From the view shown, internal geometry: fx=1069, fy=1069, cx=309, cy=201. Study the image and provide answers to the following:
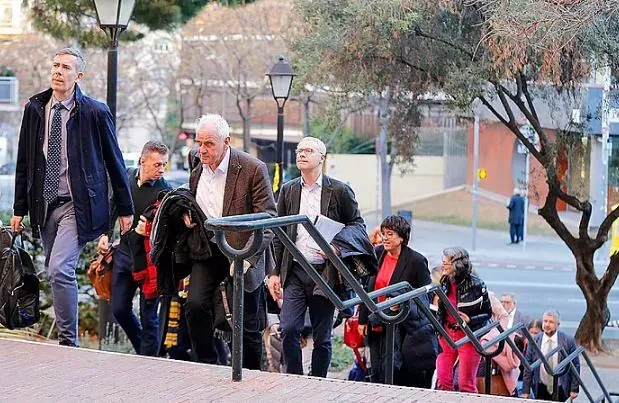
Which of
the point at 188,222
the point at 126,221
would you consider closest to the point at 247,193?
the point at 188,222

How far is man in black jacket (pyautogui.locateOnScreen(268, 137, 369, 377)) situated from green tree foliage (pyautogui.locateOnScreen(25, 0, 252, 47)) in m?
7.57

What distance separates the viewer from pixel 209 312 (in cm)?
662

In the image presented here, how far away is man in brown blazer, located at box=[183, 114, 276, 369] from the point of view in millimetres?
6523

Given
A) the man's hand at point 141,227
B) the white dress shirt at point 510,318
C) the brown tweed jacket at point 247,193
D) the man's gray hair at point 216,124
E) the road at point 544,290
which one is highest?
the man's gray hair at point 216,124

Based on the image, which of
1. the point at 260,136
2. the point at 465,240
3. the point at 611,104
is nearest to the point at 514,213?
the point at 465,240

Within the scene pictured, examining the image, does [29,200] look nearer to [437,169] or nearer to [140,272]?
[140,272]

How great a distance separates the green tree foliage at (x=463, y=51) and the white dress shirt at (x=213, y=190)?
227 inches

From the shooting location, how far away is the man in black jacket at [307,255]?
24.3 ft

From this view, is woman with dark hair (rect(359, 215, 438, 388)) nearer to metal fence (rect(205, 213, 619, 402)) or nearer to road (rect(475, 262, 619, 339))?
metal fence (rect(205, 213, 619, 402))

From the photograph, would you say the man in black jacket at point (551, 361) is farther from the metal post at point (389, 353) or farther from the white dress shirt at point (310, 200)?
the white dress shirt at point (310, 200)

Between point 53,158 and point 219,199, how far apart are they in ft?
3.64

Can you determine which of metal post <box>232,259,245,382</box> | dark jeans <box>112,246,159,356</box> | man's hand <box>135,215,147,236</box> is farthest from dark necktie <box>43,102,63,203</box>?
metal post <box>232,259,245,382</box>

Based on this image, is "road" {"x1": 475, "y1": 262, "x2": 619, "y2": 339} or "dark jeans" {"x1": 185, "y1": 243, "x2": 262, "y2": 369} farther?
"road" {"x1": 475, "y1": 262, "x2": 619, "y2": 339}

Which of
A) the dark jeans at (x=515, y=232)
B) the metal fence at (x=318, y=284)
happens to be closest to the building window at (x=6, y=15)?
the metal fence at (x=318, y=284)
